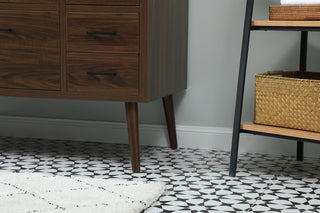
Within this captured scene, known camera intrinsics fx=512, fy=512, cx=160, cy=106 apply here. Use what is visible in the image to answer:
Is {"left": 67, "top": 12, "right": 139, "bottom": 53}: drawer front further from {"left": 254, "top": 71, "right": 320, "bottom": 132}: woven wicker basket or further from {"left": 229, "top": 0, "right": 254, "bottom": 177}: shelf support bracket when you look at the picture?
{"left": 254, "top": 71, "right": 320, "bottom": 132}: woven wicker basket

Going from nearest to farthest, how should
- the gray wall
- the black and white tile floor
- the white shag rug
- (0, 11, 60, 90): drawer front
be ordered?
the white shag rug → the black and white tile floor → (0, 11, 60, 90): drawer front → the gray wall

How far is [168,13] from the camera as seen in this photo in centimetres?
206

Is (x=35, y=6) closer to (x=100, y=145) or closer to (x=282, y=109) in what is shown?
(x=100, y=145)

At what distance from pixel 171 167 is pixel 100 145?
522mm

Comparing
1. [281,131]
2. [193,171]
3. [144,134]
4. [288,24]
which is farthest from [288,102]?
[144,134]

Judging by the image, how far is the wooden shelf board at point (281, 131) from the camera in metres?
1.75

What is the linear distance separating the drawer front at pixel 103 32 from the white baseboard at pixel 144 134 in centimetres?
64

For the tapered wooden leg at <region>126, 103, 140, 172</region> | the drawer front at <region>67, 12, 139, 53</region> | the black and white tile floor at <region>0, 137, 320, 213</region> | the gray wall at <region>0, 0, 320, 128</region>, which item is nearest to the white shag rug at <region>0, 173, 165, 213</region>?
the black and white tile floor at <region>0, 137, 320, 213</region>

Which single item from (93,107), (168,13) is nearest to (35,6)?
(168,13)

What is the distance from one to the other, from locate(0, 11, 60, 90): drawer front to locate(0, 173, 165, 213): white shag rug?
1.28ft

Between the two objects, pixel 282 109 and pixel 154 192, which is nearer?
pixel 154 192

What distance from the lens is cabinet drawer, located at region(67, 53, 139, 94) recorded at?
6.11ft

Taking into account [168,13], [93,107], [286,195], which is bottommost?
[286,195]

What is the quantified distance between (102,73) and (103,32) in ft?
0.49
